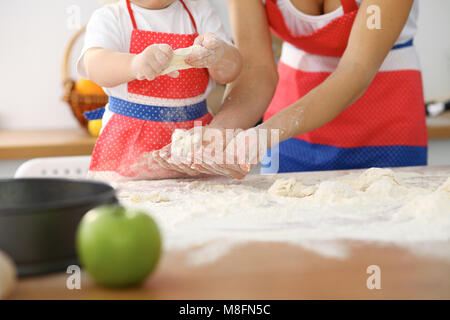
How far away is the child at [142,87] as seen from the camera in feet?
4.00

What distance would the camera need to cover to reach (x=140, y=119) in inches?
50.3

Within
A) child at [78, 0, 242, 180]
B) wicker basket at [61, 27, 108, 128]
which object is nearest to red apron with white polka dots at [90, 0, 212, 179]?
child at [78, 0, 242, 180]

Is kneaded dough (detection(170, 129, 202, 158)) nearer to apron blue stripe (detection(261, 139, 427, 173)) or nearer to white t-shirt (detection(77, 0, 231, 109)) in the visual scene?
white t-shirt (detection(77, 0, 231, 109))

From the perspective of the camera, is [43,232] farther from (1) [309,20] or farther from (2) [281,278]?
(1) [309,20]

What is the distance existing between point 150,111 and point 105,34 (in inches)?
8.0

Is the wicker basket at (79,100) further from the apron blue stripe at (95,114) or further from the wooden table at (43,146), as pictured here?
the apron blue stripe at (95,114)

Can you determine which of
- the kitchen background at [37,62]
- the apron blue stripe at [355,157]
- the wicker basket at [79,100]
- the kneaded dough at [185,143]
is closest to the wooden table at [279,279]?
the kneaded dough at [185,143]

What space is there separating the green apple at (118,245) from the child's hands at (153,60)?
1.86ft

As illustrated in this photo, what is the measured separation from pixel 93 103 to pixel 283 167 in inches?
38.4

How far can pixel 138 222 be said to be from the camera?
0.47 m

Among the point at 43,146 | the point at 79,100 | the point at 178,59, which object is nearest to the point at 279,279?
the point at 178,59

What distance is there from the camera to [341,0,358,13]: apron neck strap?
1350 mm

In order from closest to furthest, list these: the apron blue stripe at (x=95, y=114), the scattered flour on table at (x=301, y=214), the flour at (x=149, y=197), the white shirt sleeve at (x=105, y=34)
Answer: the scattered flour on table at (x=301, y=214) < the flour at (x=149, y=197) < the white shirt sleeve at (x=105, y=34) < the apron blue stripe at (x=95, y=114)
